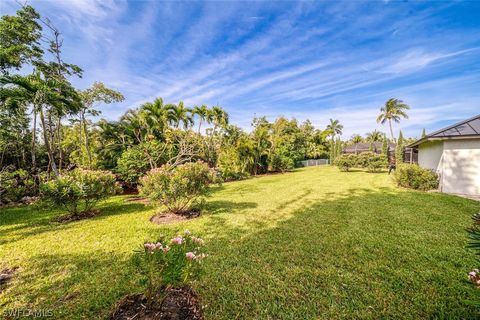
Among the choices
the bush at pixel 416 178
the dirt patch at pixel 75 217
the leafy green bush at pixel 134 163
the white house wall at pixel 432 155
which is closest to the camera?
the dirt patch at pixel 75 217

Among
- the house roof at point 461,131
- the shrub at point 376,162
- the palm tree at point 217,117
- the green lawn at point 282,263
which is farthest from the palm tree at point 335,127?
the green lawn at point 282,263

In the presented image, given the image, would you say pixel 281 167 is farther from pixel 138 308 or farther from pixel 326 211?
pixel 138 308

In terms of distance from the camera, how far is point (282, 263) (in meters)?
3.32

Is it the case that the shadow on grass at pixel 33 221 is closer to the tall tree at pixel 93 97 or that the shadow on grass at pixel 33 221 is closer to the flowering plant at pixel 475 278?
the tall tree at pixel 93 97

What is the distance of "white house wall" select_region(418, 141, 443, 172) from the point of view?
360 inches

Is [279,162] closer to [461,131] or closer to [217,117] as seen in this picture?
[217,117]

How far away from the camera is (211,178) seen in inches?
249

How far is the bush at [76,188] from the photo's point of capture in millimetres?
5523

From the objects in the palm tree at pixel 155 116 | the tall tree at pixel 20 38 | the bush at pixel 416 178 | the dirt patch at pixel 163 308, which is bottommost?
the dirt patch at pixel 163 308

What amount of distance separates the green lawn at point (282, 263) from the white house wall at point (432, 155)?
372 centimetres

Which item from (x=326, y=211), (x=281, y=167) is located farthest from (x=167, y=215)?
(x=281, y=167)

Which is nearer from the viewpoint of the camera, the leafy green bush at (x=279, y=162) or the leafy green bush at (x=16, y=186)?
the leafy green bush at (x=16, y=186)

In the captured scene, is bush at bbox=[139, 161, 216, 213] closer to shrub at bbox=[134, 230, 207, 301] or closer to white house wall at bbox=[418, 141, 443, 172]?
shrub at bbox=[134, 230, 207, 301]

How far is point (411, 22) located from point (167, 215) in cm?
1156
